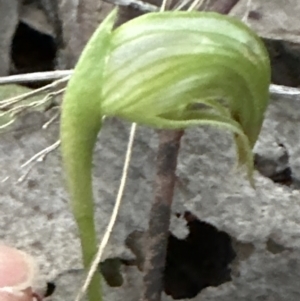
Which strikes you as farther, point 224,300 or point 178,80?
point 224,300

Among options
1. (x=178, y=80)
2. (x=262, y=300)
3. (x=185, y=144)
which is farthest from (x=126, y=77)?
(x=262, y=300)

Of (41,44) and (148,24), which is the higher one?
(148,24)

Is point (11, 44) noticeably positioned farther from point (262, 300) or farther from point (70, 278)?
point (262, 300)

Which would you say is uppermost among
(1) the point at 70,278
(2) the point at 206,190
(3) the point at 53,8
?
(3) the point at 53,8

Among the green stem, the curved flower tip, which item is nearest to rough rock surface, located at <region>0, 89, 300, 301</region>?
the curved flower tip

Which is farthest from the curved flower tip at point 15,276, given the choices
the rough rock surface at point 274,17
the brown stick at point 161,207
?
the rough rock surface at point 274,17

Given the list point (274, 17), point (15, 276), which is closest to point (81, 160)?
point (15, 276)

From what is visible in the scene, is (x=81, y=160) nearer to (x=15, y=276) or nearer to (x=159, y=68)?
(x=159, y=68)
